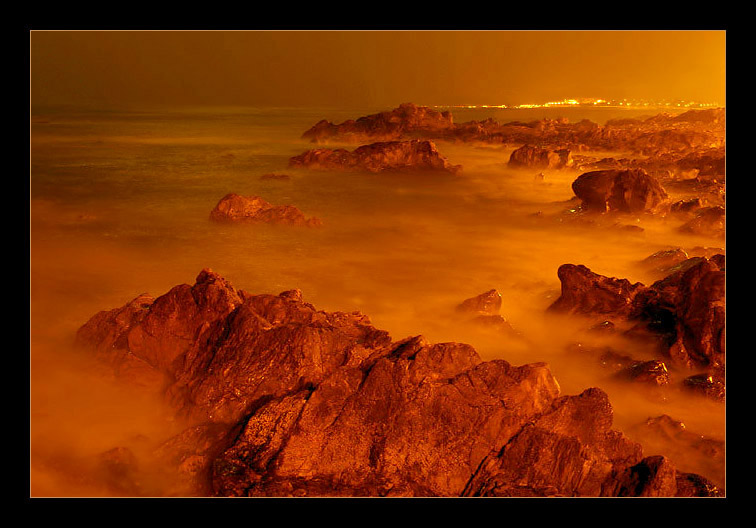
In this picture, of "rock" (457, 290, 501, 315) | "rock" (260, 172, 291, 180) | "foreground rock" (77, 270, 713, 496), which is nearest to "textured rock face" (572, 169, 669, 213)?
"rock" (457, 290, 501, 315)

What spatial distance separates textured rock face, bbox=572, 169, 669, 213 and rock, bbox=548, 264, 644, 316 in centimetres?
603

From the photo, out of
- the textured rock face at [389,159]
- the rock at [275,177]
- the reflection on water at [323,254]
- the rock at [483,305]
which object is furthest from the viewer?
the textured rock face at [389,159]

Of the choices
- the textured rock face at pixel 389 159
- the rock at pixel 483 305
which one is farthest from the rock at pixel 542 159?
the rock at pixel 483 305

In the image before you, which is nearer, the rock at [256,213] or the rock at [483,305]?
the rock at [483,305]

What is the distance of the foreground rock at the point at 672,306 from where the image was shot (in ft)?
18.4

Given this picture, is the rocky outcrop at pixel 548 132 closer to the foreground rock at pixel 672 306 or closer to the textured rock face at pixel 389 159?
the textured rock face at pixel 389 159

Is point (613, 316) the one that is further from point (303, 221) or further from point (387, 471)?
point (303, 221)

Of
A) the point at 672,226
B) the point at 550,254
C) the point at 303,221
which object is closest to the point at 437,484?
the point at 550,254

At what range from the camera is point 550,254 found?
9.98 metres

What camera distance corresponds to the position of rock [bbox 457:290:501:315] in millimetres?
7082

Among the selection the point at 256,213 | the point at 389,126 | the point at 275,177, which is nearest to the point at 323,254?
the point at 256,213

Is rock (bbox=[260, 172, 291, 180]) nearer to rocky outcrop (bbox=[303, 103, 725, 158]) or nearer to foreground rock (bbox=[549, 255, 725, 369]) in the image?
rocky outcrop (bbox=[303, 103, 725, 158])

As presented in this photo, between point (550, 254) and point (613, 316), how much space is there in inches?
134

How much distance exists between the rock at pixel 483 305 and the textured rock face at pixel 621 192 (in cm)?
657
